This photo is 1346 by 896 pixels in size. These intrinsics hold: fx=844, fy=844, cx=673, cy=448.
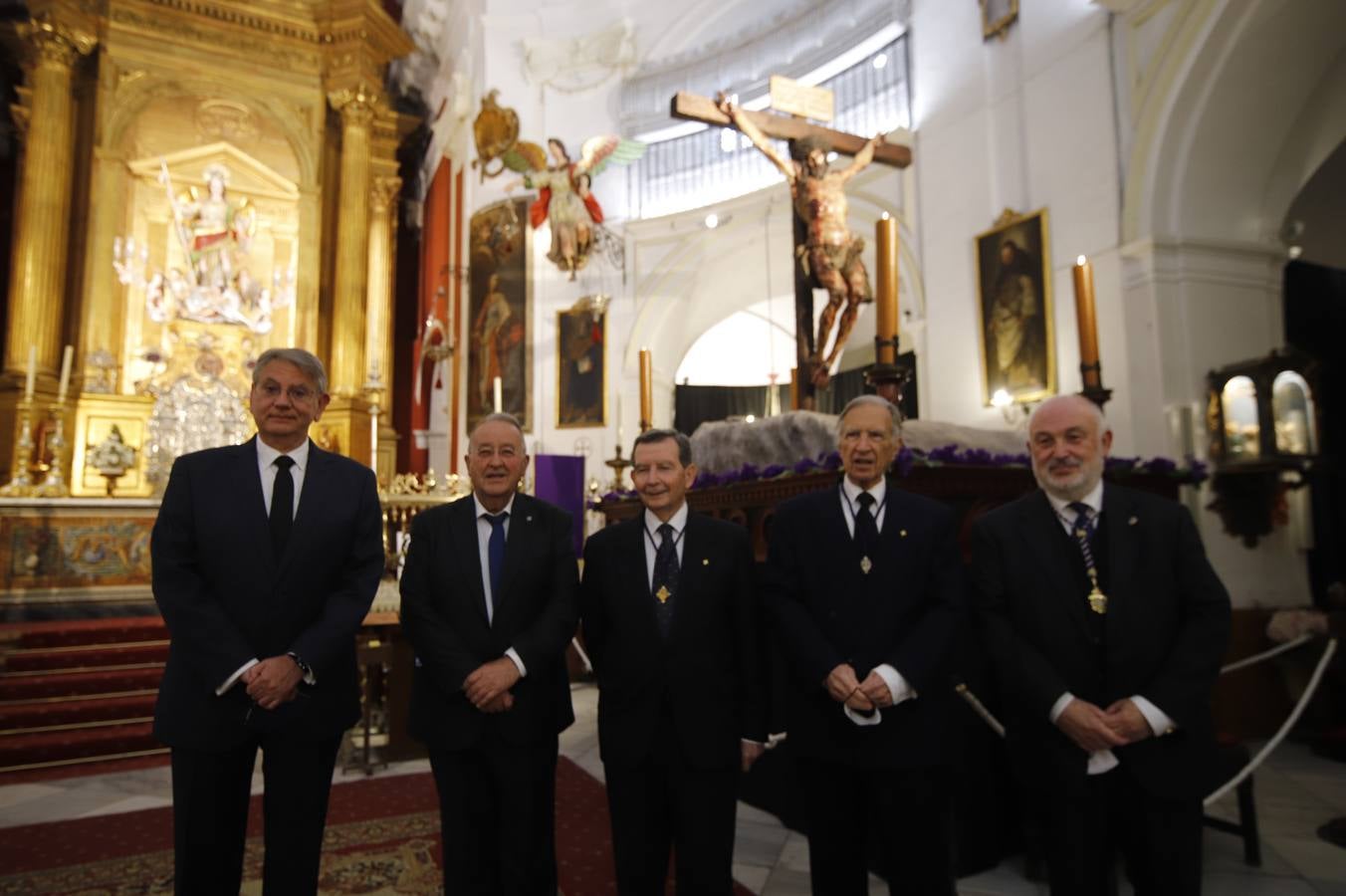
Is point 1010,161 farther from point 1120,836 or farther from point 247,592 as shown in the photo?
point 247,592

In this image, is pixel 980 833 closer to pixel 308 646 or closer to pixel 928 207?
pixel 308 646

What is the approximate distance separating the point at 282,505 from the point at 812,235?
3738 mm

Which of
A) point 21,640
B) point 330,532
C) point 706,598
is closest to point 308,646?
point 330,532

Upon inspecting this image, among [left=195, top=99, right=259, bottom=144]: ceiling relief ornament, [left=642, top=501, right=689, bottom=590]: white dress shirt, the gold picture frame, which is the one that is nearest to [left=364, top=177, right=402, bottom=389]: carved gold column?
[left=195, top=99, right=259, bottom=144]: ceiling relief ornament

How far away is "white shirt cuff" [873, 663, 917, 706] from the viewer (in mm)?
1900

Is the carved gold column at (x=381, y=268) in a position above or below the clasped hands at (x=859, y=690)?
above

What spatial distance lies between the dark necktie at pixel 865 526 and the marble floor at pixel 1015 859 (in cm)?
132

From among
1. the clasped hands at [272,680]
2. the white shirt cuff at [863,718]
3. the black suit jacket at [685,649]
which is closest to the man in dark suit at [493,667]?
the black suit jacket at [685,649]

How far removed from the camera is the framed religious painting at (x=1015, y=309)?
645 centimetres

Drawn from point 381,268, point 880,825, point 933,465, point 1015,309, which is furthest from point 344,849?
point 381,268

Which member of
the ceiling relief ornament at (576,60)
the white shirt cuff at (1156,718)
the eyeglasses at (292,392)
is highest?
the ceiling relief ornament at (576,60)

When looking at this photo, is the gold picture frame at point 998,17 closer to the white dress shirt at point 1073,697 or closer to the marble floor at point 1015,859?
the marble floor at point 1015,859

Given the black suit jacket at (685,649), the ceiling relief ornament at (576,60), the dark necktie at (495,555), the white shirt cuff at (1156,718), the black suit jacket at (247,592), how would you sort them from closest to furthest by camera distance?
the white shirt cuff at (1156,718)
the black suit jacket at (247,592)
the black suit jacket at (685,649)
the dark necktie at (495,555)
the ceiling relief ornament at (576,60)

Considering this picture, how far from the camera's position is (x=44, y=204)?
9945 millimetres
